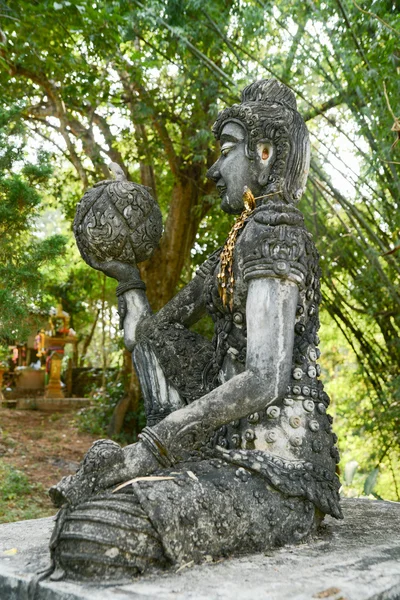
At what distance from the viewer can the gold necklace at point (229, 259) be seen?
272cm

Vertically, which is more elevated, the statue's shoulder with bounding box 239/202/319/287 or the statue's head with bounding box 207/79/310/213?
the statue's head with bounding box 207/79/310/213

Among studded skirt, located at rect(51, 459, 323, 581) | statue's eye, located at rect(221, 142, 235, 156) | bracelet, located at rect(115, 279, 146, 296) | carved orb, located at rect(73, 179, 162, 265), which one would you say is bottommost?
studded skirt, located at rect(51, 459, 323, 581)

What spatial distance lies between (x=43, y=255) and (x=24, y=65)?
2812mm

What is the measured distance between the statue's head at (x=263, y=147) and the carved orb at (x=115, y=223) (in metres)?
0.40

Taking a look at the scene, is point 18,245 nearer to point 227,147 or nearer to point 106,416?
point 227,147

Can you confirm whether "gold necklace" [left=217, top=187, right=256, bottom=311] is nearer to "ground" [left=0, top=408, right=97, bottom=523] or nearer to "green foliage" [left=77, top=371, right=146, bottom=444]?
"ground" [left=0, top=408, right=97, bottom=523]

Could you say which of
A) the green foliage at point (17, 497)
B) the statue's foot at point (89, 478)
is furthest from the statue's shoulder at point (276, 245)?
the green foliage at point (17, 497)

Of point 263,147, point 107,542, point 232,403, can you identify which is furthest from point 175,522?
point 263,147

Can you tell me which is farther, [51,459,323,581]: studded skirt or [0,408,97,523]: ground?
[0,408,97,523]: ground

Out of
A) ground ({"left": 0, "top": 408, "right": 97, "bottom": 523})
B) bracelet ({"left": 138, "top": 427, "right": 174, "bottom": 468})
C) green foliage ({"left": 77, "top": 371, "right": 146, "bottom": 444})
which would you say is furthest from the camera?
green foliage ({"left": 77, "top": 371, "right": 146, "bottom": 444})

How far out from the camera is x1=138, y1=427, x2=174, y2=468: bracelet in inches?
90.1

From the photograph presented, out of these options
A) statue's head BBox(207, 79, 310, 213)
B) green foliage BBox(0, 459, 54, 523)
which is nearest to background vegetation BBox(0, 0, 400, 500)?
statue's head BBox(207, 79, 310, 213)

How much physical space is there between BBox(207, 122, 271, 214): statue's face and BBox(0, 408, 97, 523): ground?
14.6ft

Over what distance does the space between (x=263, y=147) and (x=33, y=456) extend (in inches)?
282
